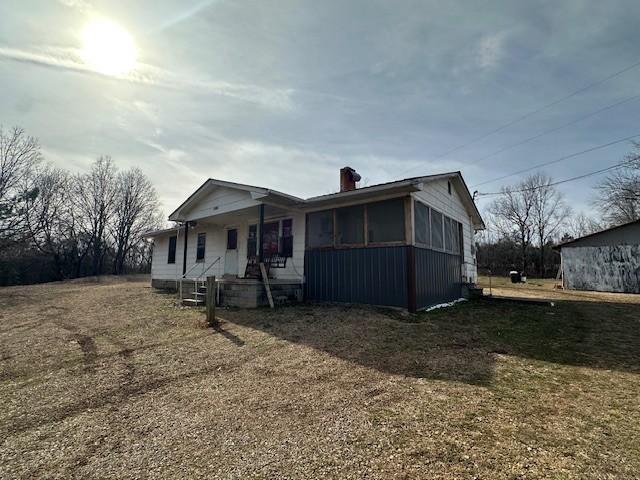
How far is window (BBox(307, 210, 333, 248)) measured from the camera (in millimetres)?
9477

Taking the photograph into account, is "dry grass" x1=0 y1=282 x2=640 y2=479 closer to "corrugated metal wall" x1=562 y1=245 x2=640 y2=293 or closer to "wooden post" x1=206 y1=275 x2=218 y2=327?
"wooden post" x1=206 y1=275 x2=218 y2=327

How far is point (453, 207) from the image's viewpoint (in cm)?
1145

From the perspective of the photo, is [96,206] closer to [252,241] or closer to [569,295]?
[252,241]

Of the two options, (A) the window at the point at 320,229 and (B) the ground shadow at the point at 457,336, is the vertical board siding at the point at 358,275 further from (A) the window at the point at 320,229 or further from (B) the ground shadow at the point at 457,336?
(B) the ground shadow at the point at 457,336

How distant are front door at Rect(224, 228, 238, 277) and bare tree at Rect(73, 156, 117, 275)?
26.3m

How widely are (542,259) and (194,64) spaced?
1375 inches

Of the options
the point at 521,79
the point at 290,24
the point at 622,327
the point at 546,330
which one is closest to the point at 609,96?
the point at 521,79

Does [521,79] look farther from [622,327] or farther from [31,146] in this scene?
[31,146]

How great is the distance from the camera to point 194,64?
22.7 feet

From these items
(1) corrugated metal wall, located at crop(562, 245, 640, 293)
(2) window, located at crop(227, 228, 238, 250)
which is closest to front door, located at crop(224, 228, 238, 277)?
(2) window, located at crop(227, 228, 238, 250)

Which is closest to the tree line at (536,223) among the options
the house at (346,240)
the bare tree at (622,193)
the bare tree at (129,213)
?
the bare tree at (622,193)

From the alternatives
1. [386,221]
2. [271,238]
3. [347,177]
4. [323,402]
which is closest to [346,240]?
[386,221]

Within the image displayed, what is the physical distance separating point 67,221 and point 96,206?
3055 millimetres

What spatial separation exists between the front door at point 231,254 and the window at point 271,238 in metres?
1.86
